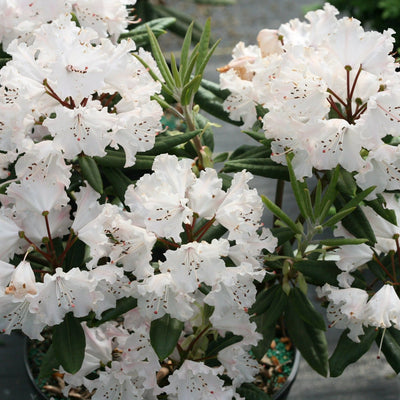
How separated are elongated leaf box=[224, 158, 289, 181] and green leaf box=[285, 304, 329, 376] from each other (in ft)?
0.90

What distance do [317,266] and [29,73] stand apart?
1.99ft

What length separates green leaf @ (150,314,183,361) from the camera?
1.11 metres

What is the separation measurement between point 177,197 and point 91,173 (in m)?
0.20

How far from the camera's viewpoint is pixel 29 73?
3.44 feet

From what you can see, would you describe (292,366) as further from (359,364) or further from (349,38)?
(349,38)

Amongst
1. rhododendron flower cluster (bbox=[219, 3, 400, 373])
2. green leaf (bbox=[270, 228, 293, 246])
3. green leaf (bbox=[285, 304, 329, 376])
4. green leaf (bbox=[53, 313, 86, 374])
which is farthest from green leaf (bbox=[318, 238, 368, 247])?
green leaf (bbox=[53, 313, 86, 374])

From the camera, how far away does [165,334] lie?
44.3 inches

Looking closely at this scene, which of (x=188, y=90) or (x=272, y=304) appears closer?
(x=188, y=90)

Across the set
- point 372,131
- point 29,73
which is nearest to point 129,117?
point 29,73

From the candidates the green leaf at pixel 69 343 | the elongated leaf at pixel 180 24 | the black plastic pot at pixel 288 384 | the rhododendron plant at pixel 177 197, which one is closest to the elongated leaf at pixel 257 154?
the rhododendron plant at pixel 177 197

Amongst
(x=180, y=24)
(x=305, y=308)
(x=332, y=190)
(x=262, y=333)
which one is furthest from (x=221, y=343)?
(x=180, y=24)

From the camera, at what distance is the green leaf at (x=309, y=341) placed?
130 centimetres

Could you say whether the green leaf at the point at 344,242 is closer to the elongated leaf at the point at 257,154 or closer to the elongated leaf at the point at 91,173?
the elongated leaf at the point at 257,154

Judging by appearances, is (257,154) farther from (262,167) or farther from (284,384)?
(284,384)
